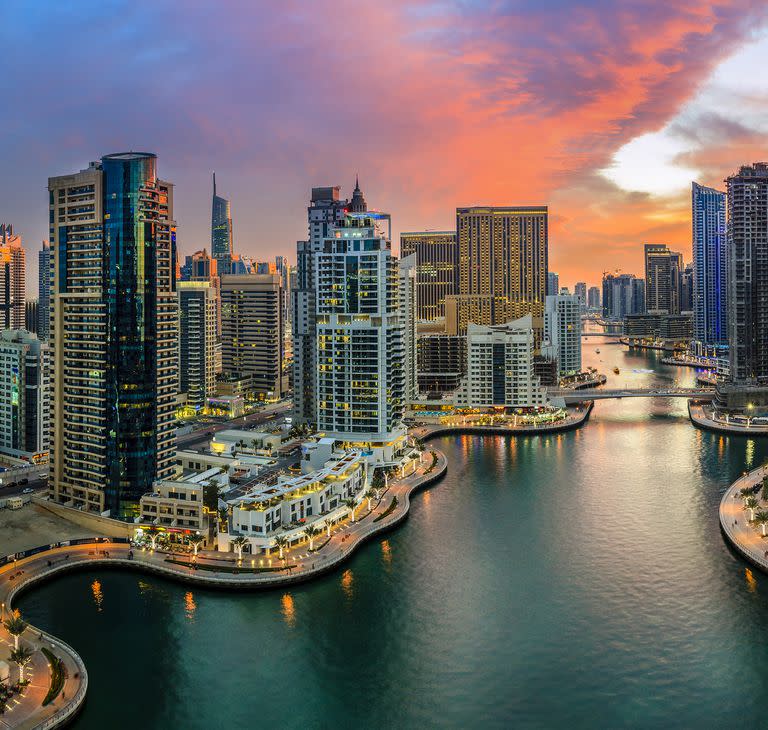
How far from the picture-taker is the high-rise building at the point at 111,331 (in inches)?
2042

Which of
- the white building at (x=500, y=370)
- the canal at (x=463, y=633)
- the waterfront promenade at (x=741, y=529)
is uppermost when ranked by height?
the white building at (x=500, y=370)

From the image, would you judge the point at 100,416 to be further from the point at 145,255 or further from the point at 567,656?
the point at 567,656

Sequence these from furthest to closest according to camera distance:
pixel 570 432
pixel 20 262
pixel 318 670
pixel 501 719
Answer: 1. pixel 20 262
2. pixel 570 432
3. pixel 318 670
4. pixel 501 719

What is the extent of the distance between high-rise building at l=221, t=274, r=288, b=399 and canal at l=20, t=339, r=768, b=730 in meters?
57.8

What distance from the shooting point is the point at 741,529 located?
5019 cm

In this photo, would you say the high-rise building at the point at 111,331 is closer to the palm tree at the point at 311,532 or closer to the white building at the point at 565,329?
the palm tree at the point at 311,532

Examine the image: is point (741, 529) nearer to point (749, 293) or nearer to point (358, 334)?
point (358, 334)

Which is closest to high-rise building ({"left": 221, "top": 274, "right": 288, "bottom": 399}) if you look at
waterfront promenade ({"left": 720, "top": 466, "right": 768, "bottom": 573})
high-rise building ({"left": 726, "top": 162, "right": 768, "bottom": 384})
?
waterfront promenade ({"left": 720, "top": 466, "right": 768, "bottom": 573})

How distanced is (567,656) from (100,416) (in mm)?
36201

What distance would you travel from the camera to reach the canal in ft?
101

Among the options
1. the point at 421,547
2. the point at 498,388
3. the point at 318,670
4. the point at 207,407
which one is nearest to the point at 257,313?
the point at 207,407

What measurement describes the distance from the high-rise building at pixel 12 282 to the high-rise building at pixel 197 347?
76049mm

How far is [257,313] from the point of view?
110250 millimetres

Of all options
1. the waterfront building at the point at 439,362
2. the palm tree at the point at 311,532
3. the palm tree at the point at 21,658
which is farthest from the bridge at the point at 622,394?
the palm tree at the point at 21,658
